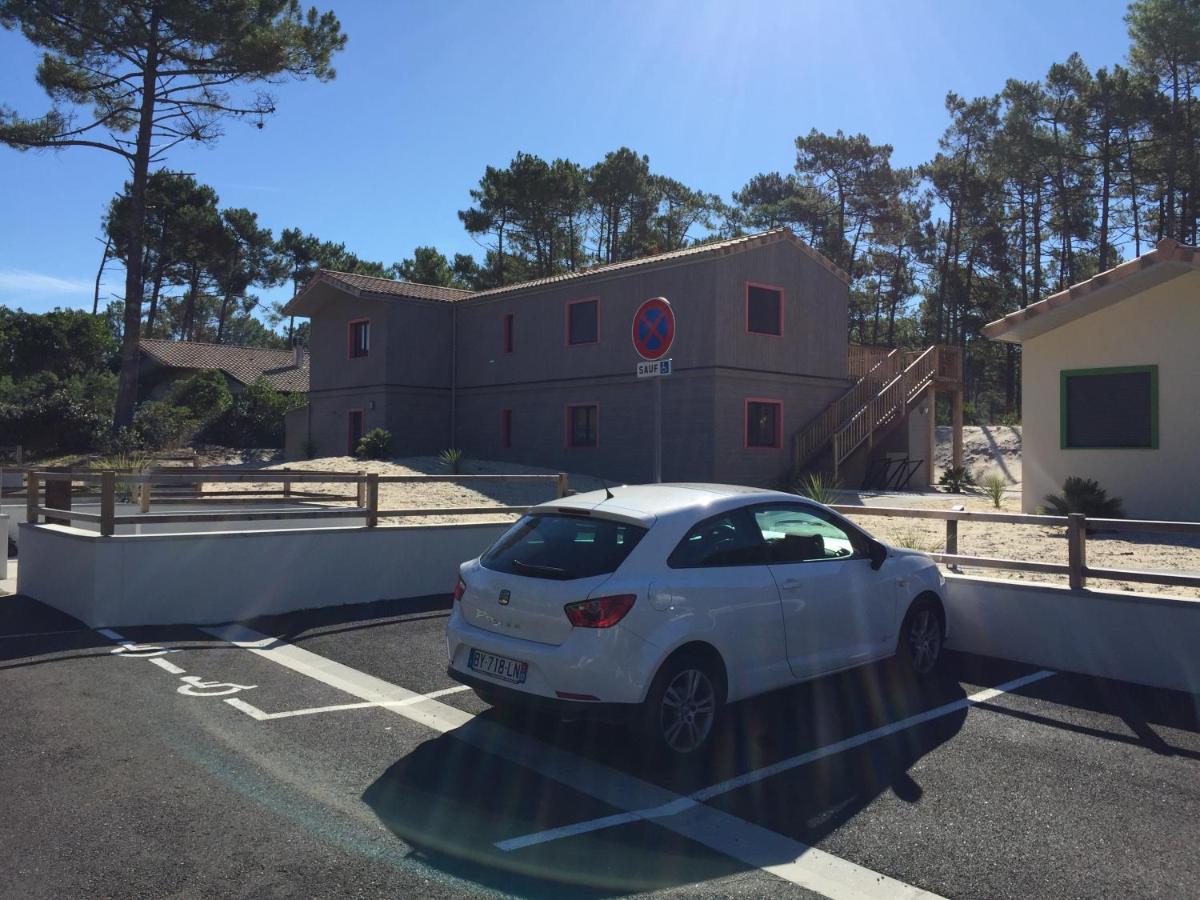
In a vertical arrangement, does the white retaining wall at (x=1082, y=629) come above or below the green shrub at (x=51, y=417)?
below

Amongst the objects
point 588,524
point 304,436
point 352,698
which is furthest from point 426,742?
point 304,436

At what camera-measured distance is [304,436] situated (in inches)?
1367

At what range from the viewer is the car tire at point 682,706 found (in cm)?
A: 526

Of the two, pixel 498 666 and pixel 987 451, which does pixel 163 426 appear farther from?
pixel 498 666

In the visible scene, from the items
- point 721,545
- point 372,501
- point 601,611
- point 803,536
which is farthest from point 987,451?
point 601,611

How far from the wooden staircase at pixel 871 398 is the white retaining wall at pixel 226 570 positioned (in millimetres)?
16260

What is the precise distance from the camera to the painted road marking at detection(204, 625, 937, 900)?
4.02 meters

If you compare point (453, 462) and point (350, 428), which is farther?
point (350, 428)

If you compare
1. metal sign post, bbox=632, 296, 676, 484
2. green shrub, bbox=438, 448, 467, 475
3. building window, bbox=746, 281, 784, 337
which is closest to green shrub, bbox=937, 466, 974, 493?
building window, bbox=746, 281, 784, 337

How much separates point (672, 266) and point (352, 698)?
19.4m

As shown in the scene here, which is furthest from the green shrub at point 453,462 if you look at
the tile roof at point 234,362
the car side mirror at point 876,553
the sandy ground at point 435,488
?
the tile roof at point 234,362

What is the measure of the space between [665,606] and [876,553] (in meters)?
2.12

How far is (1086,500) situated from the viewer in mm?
14703

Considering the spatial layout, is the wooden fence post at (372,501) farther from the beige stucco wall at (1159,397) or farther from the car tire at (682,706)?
the beige stucco wall at (1159,397)
